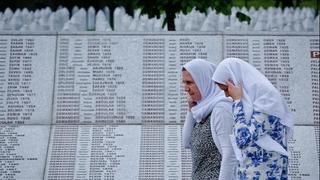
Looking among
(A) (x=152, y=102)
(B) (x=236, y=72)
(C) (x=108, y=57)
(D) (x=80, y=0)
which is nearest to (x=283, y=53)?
(A) (x=152, y=102)

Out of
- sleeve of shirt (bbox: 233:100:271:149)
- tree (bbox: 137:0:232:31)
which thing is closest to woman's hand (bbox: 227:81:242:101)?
sleeve of shirt (bbox: 233:100:271:149)

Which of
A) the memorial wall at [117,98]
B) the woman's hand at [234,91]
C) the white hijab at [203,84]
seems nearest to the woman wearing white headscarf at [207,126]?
the white hijab at [203,84]

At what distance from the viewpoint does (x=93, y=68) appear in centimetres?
675

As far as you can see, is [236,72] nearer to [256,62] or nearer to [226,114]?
[226,114]

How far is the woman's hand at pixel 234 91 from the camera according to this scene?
3500mm

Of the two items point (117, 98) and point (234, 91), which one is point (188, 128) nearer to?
point (234, 91)

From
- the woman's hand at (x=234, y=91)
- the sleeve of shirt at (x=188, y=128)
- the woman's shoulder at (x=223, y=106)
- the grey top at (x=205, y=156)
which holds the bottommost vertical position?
the grey top at (x=205, y=156)

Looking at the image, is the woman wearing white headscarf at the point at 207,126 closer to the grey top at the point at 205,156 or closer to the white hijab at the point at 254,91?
the grey top at the point at 205,156

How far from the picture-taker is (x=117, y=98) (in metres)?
6.60

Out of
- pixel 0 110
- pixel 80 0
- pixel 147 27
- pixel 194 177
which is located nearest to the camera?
pixel 194 177

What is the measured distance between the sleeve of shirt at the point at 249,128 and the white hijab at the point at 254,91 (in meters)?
0.03

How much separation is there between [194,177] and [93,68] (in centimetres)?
328

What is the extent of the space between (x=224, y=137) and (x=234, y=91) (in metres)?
0.33

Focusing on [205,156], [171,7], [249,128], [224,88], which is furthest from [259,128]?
[171,7]
